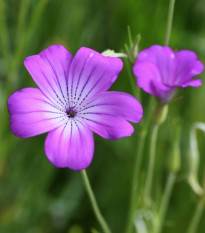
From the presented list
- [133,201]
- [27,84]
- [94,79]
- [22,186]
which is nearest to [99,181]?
[22,186]

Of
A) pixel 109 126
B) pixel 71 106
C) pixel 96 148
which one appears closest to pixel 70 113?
pixel 71 106

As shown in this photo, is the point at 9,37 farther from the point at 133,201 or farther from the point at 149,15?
the point at 133,201

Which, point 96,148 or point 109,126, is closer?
point 109,126

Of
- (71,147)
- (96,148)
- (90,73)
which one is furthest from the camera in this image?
(96,148)

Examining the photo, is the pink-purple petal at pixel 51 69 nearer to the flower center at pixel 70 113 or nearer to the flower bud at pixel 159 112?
the flower center at pixel 70 113

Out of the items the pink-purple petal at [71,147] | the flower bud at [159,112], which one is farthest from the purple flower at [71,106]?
the flower bud at [159,112]

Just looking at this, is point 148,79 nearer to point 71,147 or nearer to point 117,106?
point 117,106
